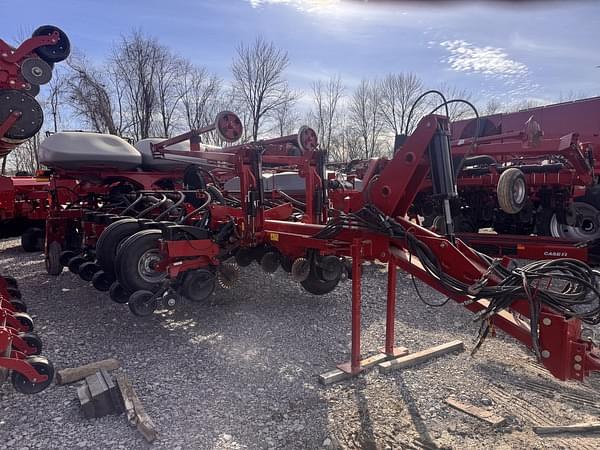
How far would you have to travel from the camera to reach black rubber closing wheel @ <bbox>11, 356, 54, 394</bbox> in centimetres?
280

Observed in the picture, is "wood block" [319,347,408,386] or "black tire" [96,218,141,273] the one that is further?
"black tire" [96,218,141,273]

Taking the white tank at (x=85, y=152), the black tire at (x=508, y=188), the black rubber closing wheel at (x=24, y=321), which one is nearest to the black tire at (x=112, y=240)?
the black rubber closing wheel at (x=24, y=321)

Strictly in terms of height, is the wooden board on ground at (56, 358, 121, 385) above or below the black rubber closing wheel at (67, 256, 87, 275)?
below

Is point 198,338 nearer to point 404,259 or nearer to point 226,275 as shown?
point 226,275

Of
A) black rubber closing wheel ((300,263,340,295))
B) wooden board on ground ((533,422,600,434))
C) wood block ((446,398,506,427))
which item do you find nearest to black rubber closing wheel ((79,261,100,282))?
black rubber closing wheel ((300,263,340,295))

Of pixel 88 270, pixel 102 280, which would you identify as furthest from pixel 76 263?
pixel 102 280

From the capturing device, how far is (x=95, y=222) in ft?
18.4

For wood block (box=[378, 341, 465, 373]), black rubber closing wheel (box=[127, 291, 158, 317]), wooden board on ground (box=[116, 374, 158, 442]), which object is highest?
black rubber closing wheel (box=[127, 291, 158, 317])

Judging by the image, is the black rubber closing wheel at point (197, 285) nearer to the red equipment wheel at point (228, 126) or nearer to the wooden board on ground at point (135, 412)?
the wooden board on ground at point (135, 412)

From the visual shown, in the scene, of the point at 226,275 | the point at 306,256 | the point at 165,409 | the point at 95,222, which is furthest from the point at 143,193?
the point at 165,409

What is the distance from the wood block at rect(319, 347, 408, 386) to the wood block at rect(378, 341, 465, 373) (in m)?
0.06

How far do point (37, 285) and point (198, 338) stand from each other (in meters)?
3.67

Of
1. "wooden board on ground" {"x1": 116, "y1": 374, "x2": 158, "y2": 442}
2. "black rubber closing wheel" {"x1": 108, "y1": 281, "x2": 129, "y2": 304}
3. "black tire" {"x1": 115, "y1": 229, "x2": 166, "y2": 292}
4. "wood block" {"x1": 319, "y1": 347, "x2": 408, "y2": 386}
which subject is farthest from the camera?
"black rubber closing wheel" {"x1": 108, "y1": 281, "x2": 129, "y2": 304}

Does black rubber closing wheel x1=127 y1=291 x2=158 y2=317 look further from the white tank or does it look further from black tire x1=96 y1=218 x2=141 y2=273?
the white tank
